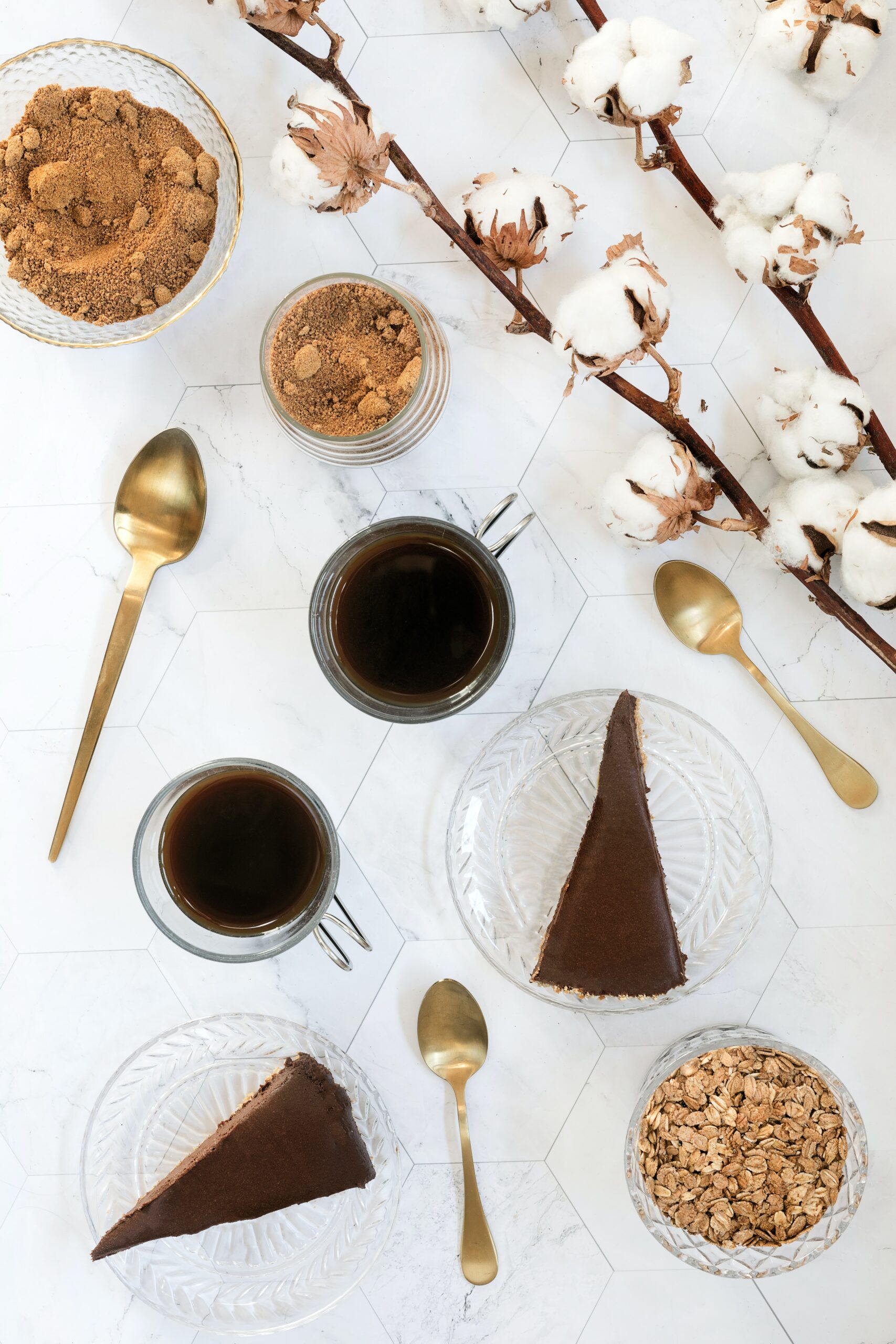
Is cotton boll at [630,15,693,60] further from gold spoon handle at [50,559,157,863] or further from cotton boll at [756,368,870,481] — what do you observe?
gold spoon handle at [50,559,157,863]

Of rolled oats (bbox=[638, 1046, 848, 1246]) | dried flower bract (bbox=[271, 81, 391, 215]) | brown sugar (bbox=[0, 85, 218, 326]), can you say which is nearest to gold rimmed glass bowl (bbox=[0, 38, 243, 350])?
brown sugar (bbox=[0, 85, 218, 326])

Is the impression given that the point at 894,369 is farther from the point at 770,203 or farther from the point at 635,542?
the point at 635,542

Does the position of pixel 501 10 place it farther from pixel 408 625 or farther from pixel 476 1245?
pixel 476 1245

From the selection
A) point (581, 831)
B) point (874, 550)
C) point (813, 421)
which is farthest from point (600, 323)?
point (581, 831)

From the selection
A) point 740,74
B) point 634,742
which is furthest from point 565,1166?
point 740,74

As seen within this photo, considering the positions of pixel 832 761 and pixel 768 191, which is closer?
pixel 768 191
